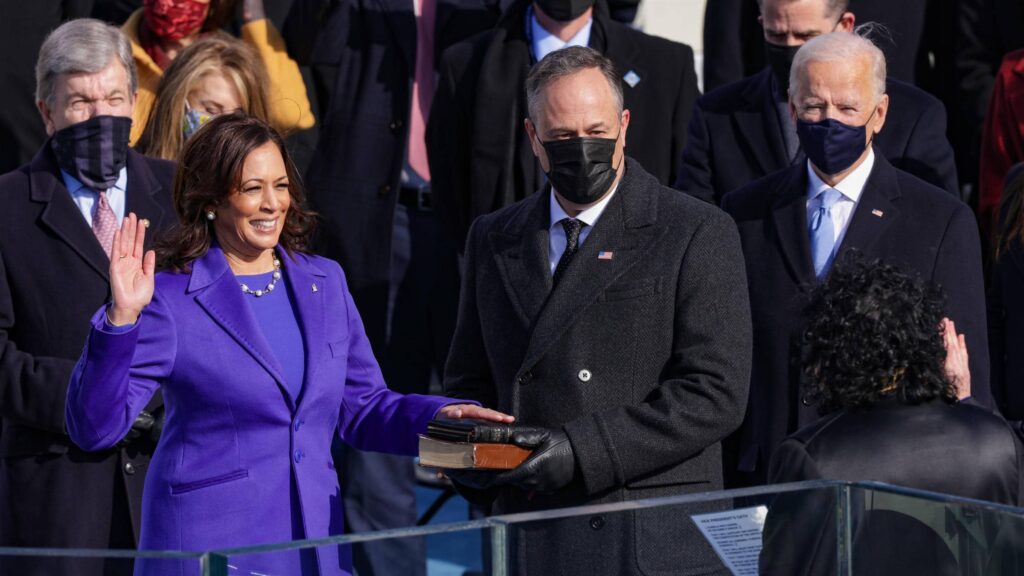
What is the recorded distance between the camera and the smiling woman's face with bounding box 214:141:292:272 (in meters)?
3.63

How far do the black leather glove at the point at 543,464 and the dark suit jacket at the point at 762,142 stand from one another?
1.75 metres

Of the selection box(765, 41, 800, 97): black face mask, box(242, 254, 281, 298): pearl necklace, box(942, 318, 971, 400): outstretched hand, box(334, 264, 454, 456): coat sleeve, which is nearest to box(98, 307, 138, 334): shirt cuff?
box(242, 254, 281, 298): pearl necklace

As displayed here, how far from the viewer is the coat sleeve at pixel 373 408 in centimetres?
365

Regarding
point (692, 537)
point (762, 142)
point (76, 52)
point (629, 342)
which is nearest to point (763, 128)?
point (762, 142)

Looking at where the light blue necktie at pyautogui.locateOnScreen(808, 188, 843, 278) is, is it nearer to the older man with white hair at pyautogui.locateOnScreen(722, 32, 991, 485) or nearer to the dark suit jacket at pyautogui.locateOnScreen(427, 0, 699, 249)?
the older man with white hair at pyautogui.locateOnScreen(722, 32, 991, 485)

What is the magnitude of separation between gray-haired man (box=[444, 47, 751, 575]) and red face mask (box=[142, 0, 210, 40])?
243 cm

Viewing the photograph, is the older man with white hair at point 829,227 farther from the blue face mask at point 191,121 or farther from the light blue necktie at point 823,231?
the blue face mask at point 191,121

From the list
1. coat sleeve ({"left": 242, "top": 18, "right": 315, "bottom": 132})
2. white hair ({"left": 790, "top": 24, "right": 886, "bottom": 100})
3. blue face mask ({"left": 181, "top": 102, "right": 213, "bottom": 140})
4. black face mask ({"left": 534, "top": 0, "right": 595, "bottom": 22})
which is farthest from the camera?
coat sleeve ({"left": 242, "top": 18, "right": 315, "bottom": 132})

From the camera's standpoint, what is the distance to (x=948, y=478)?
3.28 meters

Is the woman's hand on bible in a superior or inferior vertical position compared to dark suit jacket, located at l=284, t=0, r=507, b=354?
inferior

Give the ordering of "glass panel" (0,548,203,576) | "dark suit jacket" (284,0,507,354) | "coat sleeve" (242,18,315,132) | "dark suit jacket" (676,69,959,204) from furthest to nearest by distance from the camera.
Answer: "dark suit jacket" (284,0,507,354) → "coat sleeve" (242,18,315,132) → "dark suit jacket" (676,69,959,204) → "glass panel" (0,548,203,576)

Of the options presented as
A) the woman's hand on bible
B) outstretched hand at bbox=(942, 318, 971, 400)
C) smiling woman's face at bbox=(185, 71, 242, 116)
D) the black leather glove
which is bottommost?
the black leather glove

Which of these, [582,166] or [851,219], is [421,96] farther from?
[582,166]

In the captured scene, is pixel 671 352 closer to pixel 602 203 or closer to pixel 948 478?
pixel 602 203
